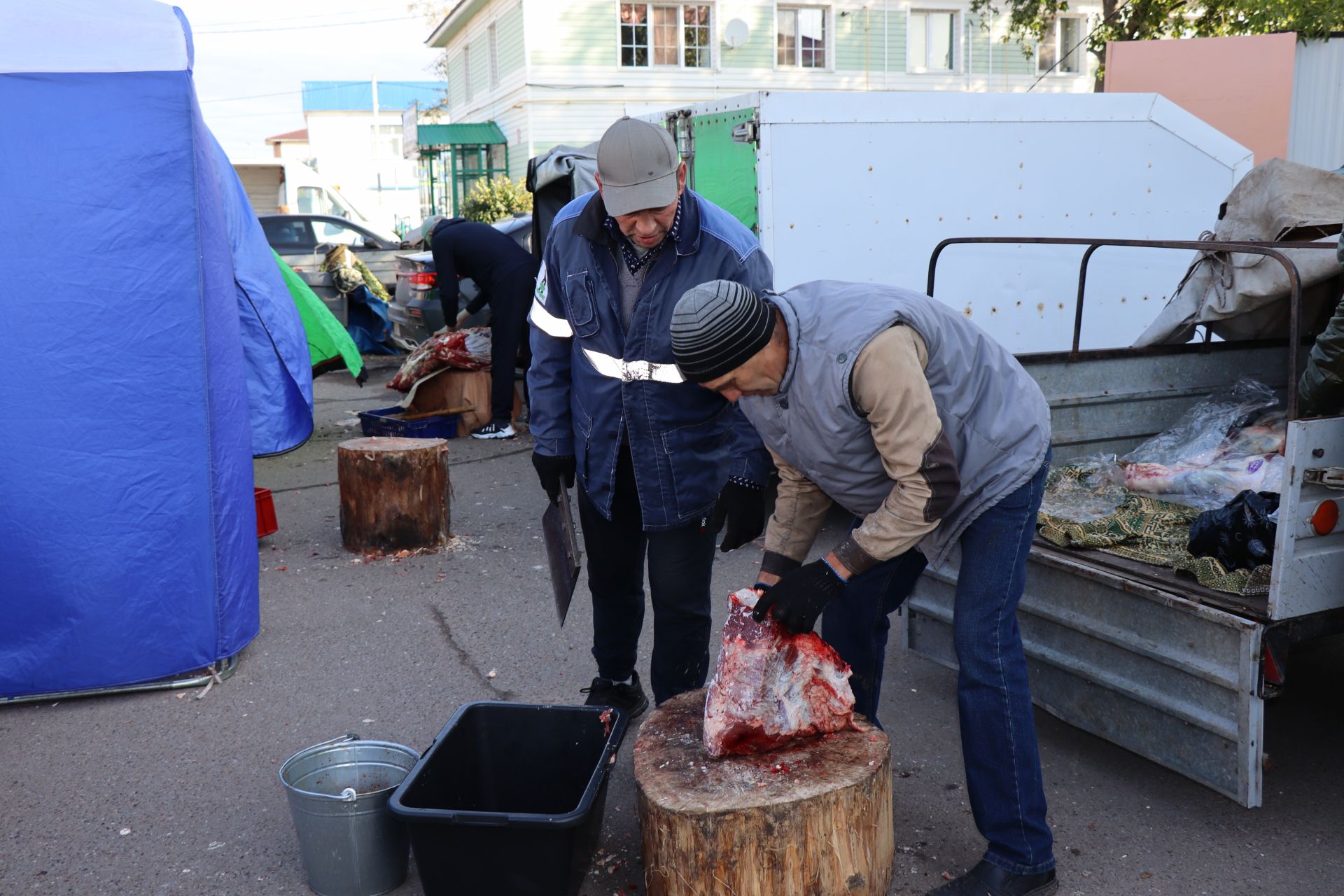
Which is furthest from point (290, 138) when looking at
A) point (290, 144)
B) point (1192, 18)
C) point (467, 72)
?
point (1192, 18)

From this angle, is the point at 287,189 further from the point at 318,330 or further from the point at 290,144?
the point at 290,144

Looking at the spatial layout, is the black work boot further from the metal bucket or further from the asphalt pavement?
the metal bucket

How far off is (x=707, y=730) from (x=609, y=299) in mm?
1293

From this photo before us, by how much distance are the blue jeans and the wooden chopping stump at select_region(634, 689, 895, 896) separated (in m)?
0.25

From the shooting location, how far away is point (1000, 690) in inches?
108

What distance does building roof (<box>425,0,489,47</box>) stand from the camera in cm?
2711

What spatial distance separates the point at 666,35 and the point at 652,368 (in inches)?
891

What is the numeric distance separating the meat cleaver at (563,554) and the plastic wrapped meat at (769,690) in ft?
2.87

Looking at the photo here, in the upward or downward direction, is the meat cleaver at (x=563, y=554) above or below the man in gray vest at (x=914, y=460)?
below

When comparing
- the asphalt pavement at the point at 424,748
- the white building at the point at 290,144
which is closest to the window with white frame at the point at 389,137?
the white building at the point at 290,144

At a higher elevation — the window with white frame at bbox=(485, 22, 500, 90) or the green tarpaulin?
the window with white frame at bbox=(485, 22, 500, 90)

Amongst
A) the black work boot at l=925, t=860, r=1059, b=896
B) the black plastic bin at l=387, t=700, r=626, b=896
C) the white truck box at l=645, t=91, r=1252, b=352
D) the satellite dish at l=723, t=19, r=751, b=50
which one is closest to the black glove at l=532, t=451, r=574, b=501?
the black plastic bin at l=387, t=700, r=626, b=896

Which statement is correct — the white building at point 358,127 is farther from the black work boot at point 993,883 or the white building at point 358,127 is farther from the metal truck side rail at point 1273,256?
the black work boot at point 993,883

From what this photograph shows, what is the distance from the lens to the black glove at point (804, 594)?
8.48 ft
